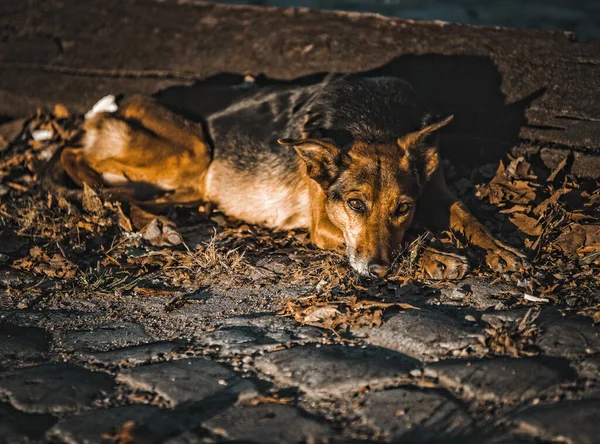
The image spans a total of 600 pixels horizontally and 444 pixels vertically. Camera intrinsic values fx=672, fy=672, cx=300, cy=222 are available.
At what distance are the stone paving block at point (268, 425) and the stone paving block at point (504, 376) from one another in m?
0.79

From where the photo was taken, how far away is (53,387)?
3.82m

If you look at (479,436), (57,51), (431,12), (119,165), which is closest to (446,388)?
(479,436)

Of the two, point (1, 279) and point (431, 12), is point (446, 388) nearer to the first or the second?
point (1, 279)

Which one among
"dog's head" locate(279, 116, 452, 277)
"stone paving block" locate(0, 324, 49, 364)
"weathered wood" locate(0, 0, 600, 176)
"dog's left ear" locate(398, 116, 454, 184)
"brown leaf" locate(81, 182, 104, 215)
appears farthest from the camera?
"weathered wood" locate(0, 0, 600, 176)

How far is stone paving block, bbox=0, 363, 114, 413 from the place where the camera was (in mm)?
3666

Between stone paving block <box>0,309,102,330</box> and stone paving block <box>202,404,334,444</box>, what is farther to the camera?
stone paving block <box>0,309,102,330</box>

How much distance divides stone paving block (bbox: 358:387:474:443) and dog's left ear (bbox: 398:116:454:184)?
2.57m

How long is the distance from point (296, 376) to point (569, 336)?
165cm

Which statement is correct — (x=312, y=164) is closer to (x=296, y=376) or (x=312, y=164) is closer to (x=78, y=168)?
(x=296, y=376)

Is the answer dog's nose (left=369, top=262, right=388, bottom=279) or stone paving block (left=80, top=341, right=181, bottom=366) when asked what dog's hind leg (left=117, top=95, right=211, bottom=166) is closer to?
dog's nose (left=369, top=262, right=388, bottom=279)

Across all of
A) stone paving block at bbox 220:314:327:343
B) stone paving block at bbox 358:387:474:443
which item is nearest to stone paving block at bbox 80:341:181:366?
stone paving block at bbox 220:314:327:343

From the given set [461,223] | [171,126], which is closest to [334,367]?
[461,223]

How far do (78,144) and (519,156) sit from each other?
15.6 ft

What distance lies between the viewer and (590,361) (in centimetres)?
374
